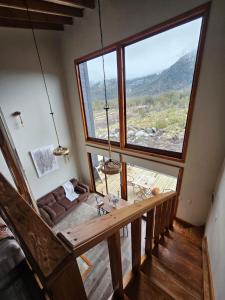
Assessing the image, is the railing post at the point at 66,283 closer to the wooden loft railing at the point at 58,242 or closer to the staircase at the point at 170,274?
the wooden loft railing at the point at 58,242

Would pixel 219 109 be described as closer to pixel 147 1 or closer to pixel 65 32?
pixel 147 1

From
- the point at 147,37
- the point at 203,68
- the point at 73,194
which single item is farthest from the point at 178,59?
the point at 73,194

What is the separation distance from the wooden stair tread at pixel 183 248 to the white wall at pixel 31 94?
4055 mm

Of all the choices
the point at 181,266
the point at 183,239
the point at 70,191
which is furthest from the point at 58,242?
the point at 70,191

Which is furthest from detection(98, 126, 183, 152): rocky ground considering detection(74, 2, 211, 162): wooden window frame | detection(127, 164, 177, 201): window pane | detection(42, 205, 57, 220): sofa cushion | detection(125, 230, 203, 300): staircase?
detection(42, 205, 57, 220): sofa cushion

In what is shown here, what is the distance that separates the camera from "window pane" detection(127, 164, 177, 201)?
4.27 m

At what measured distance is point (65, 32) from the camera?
4148 millimetres

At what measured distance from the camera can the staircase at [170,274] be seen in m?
1.34

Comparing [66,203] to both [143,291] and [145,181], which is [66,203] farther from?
[143,291]

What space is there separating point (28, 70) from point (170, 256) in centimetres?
522

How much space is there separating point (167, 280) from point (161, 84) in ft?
11.0

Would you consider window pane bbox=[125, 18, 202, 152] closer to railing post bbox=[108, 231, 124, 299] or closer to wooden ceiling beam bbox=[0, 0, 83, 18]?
wooden ceiling beam bbox=[0, 0, 83, 18]

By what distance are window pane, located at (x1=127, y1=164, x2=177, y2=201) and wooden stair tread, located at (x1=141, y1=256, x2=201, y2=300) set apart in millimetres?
2503

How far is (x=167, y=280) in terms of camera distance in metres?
1.63
